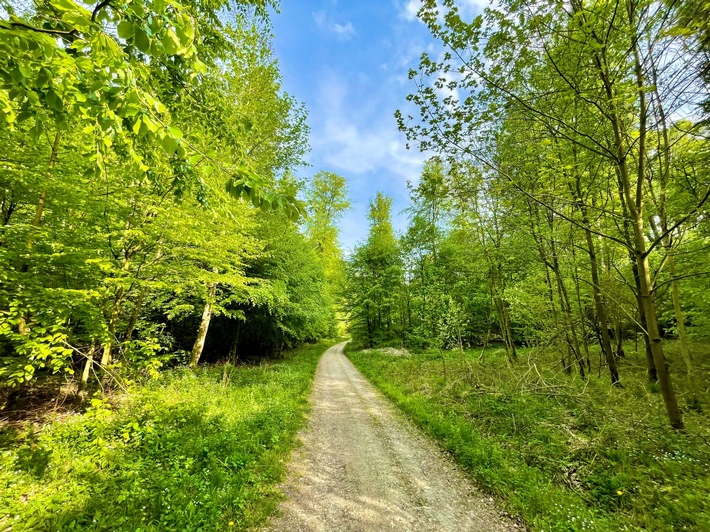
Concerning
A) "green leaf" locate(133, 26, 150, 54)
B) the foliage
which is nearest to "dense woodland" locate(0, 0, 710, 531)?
"green leaf" locate(133, 26, 150, 54)

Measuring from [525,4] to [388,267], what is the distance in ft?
59.6

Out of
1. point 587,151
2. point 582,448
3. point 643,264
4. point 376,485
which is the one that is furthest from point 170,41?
point 587,151

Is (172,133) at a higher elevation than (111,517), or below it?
higher

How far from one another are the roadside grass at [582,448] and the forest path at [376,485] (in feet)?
1.51

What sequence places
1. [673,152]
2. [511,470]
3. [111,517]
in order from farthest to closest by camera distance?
[673,152] < [511,470] < [111,517]

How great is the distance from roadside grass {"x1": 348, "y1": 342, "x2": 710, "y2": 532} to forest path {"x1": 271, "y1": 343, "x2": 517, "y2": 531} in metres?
0.46

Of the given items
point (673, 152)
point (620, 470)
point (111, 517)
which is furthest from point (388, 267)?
point (111, 517)

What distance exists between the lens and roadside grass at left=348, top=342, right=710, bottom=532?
136 inches

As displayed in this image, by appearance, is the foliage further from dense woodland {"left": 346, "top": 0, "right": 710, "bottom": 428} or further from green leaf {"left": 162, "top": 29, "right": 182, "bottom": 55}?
green leaf {"left": 162, "top": 29, "right": 182, "bottom": 55}

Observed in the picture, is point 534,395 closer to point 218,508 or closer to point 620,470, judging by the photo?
point 620,470

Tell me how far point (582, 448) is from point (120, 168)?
368 inches

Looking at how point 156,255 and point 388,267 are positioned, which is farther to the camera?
point 388,267

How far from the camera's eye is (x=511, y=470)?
442cm

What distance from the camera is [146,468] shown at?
402 cm
